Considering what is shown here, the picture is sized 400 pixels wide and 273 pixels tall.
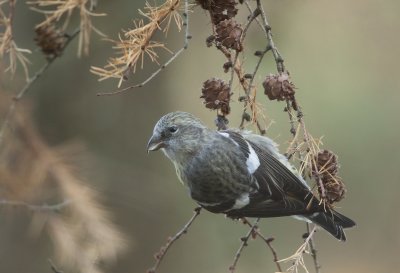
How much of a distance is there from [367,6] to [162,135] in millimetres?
2370

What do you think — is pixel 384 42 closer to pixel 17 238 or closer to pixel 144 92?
pixel 144 92

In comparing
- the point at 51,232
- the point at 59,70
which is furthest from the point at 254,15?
the point at 59,70

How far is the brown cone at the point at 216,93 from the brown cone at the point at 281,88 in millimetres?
236

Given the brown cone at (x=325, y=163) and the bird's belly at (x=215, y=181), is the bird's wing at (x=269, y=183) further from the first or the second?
the brown cone at (x=325, y=163)

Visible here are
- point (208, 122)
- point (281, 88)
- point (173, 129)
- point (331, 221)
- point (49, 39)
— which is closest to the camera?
point (281, 88)

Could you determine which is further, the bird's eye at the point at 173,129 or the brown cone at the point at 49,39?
the bird's eye at the point at 173,129

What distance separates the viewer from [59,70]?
362cm

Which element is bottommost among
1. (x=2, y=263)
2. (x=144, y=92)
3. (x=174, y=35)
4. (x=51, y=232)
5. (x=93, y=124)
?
(x=2, y=263)

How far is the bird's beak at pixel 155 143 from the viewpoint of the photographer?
228 centimetres

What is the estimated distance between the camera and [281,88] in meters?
1.62

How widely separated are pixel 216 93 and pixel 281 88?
0.29m

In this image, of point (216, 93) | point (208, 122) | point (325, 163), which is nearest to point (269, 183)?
point (216, 93)

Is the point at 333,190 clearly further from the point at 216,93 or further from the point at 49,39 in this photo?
the point at 49,39

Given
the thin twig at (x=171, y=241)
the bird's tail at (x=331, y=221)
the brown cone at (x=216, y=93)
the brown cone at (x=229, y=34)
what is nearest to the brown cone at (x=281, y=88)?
the brown cone at (x=229, y=34)
